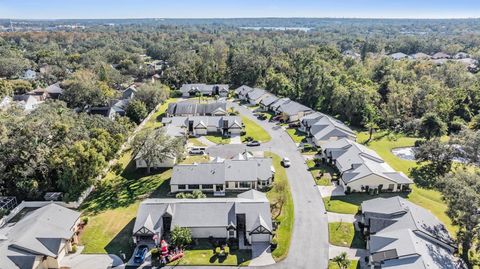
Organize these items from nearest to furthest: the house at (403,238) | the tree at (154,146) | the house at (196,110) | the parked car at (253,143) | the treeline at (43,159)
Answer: the house at (403,238)
the treeline at (43,159)
the tree at (154,146)
the parked car at (253,143)
the house at (196,110)

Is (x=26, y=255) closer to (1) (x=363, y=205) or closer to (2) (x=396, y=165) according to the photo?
(1) (x=363, y=205)

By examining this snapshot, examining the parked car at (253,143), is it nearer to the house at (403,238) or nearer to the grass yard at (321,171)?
the grass yard at (321,171)

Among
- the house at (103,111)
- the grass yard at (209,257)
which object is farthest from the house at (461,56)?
the grass yard at (209,257)

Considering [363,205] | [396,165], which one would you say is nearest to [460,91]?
[396,165]

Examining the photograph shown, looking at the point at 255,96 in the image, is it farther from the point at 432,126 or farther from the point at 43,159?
the point at 43,159

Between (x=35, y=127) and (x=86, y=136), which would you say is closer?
(x=35, y=127)

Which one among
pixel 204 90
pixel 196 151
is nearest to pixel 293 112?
pixel 196 151
